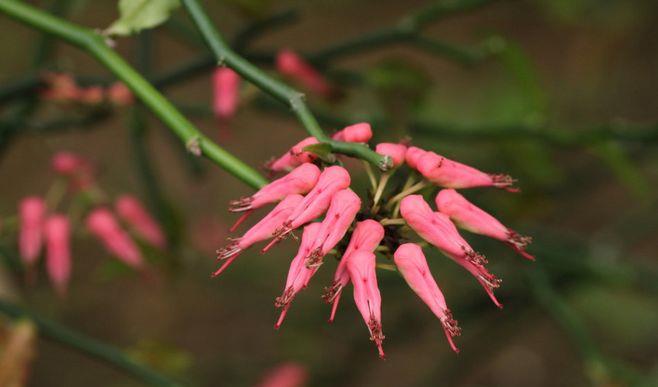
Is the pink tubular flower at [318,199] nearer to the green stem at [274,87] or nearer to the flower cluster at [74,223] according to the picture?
the green stem at [274,87]

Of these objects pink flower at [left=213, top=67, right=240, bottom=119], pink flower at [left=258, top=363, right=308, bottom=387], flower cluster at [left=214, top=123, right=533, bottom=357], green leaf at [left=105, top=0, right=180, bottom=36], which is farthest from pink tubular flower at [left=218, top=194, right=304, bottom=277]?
pink flower at [left=258, top=363, right=308, bottom=387]

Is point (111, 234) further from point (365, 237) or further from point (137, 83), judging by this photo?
point (365, 237)

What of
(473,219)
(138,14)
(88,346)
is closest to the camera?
(473,219)

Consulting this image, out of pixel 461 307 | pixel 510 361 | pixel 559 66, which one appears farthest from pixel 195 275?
pixel 559 66

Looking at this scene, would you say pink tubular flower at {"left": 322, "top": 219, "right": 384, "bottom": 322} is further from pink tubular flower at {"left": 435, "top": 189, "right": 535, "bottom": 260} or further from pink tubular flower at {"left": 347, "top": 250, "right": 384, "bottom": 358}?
pink tubular flower at {"left": 435, "top": 189, "right": 535, "bottom": 260}

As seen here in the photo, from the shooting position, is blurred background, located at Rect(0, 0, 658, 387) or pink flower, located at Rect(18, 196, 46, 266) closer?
pink flower, located at Rect(18, 196, 46, 266)

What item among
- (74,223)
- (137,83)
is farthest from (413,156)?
(74,223)
